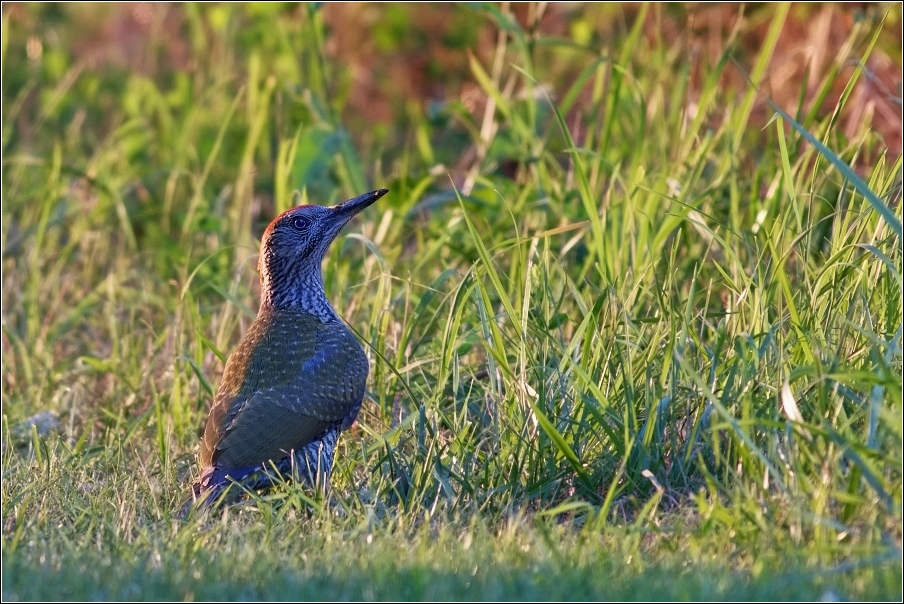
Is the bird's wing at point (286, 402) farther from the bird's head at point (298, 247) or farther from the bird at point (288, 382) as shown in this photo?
the bird's head at point (298, 247)

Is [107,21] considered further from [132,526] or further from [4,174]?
[132,526]

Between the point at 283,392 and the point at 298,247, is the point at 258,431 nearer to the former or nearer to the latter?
the point at 283,392

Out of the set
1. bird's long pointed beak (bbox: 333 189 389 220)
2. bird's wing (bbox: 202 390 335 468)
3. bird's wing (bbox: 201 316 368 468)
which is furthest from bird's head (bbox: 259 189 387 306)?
bird's wing (bbox: 202 390 335 468)

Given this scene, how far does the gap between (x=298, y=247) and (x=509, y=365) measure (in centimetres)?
109

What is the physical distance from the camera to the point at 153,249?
7812 mm

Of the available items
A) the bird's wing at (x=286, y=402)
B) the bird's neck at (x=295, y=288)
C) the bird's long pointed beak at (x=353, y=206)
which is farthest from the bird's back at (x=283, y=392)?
the bird's long pointed beak at (x=353, y=206)

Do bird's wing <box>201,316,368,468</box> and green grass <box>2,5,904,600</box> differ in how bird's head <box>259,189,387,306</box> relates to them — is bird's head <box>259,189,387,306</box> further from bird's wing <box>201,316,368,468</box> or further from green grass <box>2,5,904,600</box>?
bird's wing <box>201,316,368,468</box>

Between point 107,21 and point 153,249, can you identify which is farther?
point 107,21

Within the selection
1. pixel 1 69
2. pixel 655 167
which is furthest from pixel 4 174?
pixel 655 167

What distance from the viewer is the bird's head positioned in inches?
221

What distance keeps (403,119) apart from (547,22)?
1.41 metres

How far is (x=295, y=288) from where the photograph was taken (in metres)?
5.62

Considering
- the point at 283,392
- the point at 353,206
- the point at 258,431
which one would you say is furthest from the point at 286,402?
the point at 353,206

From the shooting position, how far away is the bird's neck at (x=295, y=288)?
A: 220 inches
